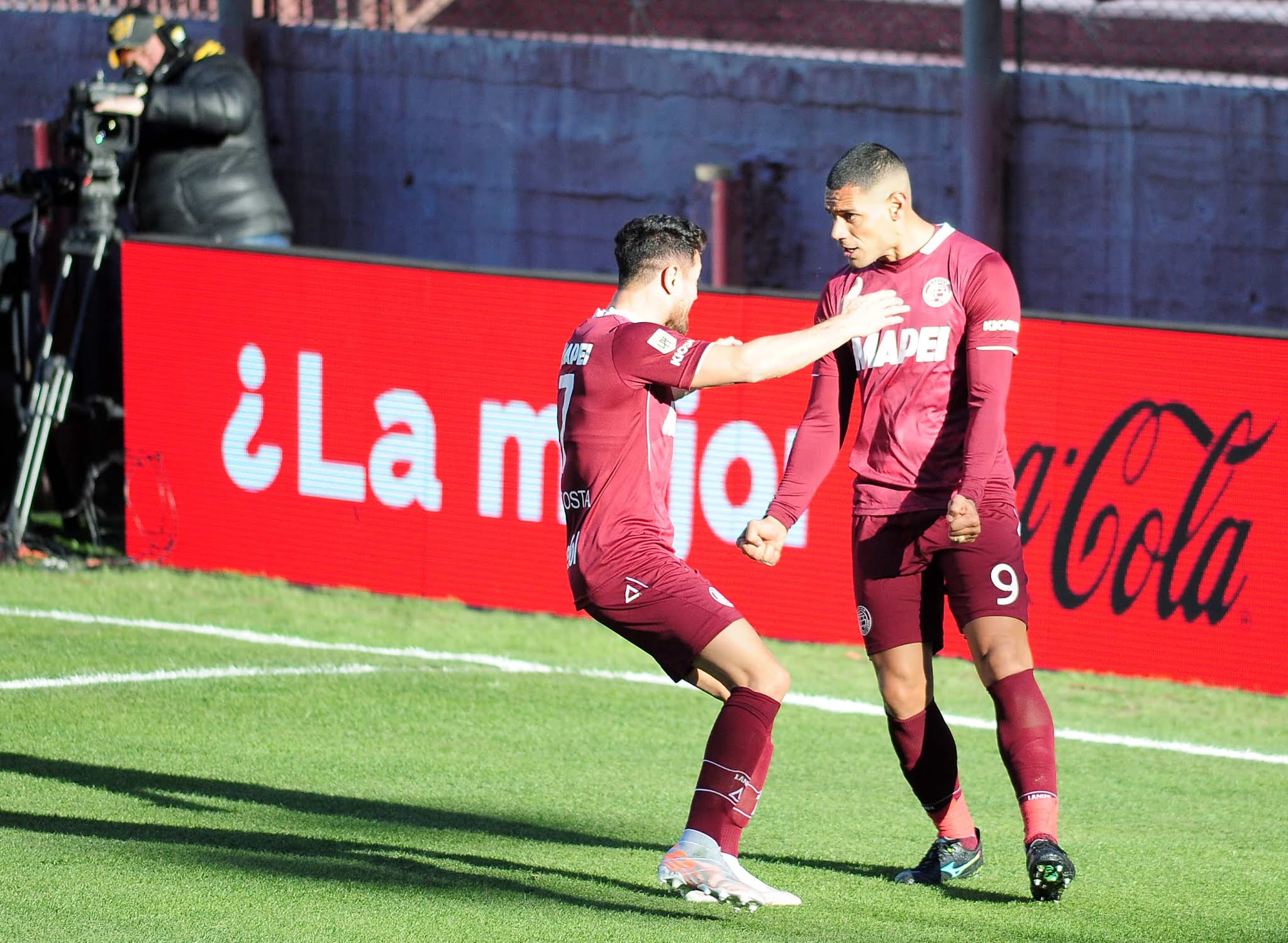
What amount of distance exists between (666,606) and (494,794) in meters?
1.80

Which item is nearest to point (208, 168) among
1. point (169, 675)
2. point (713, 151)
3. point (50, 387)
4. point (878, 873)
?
point (50, 387)

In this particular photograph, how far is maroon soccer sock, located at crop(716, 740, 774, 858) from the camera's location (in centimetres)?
507

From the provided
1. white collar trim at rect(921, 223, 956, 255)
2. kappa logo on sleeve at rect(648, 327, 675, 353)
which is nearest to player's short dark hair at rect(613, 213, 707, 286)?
kappa logo on sleeve at rect(648, 327, 675, 353)

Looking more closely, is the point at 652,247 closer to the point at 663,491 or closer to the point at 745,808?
the point at 663,491

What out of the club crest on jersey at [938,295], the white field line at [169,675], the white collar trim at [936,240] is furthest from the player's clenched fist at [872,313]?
the white field line at [169,675]

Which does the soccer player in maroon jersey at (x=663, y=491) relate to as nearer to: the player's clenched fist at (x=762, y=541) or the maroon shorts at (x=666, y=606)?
the maroon shorts at (x=666, y=606)

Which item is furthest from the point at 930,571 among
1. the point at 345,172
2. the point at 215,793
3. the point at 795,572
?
the point at 345,172

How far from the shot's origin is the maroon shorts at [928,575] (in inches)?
215

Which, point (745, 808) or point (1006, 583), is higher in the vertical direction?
point (1006, 583)

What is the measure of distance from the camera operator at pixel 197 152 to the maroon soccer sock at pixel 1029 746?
699 cm

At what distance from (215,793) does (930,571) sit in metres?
2.53

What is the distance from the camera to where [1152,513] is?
861cm

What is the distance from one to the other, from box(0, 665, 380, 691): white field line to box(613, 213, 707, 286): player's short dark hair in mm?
3770

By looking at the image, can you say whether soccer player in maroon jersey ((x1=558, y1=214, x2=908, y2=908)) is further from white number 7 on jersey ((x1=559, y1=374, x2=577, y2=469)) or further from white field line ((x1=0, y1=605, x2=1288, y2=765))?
white field line ((x1=0, y1=605, x2=1288, y2=765))
